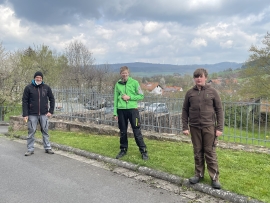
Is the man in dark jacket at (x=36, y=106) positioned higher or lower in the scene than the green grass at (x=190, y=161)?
higher

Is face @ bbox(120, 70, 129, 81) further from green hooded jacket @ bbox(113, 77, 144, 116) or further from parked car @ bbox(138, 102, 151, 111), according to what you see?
parked car @ bbox(138, 102, 151, 111)

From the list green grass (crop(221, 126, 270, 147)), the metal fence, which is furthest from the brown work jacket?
the metal fence

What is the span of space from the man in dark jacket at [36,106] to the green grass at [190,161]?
1.00 meters

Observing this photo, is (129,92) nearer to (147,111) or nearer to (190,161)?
(190,161)

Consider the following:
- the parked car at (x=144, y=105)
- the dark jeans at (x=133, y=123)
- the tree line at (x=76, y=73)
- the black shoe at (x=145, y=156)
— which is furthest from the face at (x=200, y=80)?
the tree line at (x=76, y=73)

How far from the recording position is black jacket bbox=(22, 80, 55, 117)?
6945 millimetres

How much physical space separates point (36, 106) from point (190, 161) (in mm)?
4044

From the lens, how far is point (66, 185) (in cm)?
491

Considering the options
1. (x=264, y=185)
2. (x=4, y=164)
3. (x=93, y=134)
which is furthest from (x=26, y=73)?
(x=264, y=185)

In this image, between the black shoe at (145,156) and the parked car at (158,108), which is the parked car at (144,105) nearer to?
the parked car at (158,108)

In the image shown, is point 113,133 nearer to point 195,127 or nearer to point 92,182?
point 92,182

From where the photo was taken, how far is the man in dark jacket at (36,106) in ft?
22.9

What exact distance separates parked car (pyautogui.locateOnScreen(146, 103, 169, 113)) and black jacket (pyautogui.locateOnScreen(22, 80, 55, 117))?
11.5 ft

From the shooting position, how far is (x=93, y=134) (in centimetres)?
930
